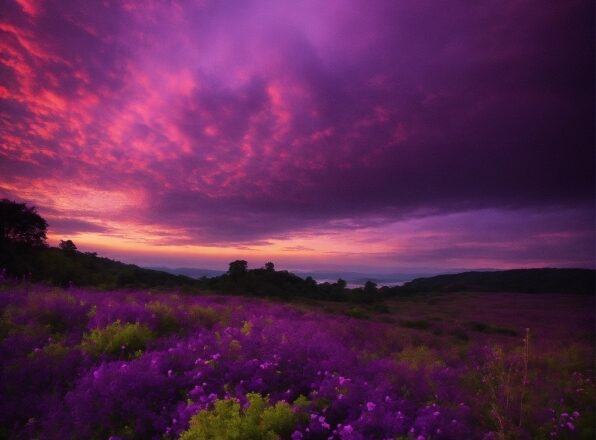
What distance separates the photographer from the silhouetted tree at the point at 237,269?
1596 inches

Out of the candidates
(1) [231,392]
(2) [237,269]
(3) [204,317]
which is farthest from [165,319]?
(2) [237,269]

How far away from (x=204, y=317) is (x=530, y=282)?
6193 cm

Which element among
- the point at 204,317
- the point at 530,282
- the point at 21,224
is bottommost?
the point at 530,282

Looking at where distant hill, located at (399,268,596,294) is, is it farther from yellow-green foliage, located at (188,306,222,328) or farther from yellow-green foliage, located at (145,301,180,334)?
yellow-green foliage, located at (145,301,180,334)

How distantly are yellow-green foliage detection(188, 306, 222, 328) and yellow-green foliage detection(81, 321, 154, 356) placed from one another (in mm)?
1948

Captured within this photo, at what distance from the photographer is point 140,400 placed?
4020 millimetres

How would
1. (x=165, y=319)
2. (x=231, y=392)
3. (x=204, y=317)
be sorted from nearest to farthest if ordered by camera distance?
(x=231, y=392) < (x=165, y=319) < (x=204, y=317)

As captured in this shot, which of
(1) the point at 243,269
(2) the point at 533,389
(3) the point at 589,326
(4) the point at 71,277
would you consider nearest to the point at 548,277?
(3) the point at 589,326

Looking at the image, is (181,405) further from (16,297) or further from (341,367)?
(16,297)

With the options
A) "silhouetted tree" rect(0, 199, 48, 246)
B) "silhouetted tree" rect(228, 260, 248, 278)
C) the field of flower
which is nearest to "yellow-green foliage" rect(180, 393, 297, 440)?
the field of flower

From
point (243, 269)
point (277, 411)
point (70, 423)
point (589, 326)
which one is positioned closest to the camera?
point (277, 411)

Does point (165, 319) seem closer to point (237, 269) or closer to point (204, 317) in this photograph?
point (204, 317)

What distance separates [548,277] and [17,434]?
67.5m

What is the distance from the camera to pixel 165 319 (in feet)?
25.0
